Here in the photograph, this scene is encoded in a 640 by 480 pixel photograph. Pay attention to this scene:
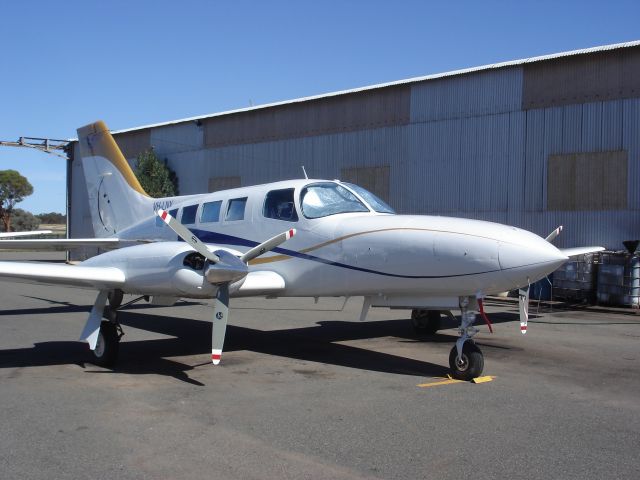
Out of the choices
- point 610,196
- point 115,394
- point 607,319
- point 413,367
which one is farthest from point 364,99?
point 115,394

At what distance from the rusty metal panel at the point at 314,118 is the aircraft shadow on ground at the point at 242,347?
13.5m

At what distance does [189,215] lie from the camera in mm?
11578

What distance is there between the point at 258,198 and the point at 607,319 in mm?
10267

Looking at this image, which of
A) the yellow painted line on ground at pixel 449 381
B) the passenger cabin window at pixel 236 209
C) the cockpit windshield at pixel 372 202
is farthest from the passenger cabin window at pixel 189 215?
the yellow painted line on ground at pixel 449 381

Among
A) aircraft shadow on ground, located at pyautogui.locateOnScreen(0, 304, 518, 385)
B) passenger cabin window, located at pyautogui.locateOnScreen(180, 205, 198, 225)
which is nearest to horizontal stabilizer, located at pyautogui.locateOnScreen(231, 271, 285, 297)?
aircraft shadow on ground, located at pyautogui.locateOnScreen(0, 304, 518, 385)

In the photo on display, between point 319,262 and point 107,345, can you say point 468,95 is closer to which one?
point 319,262

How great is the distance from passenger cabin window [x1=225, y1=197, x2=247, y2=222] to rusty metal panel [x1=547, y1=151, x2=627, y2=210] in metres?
14.1

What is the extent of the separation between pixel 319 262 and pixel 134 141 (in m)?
33.3

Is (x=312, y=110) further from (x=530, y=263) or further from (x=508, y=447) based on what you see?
(x=508, y=447)

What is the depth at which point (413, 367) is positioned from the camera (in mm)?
9047

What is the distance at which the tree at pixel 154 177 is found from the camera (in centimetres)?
3491

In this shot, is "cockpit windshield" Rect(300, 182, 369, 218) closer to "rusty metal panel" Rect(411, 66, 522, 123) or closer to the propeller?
the propeller

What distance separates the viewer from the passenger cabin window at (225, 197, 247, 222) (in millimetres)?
10461

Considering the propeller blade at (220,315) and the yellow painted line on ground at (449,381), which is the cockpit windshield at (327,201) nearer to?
the propeller blade at (220,315)
